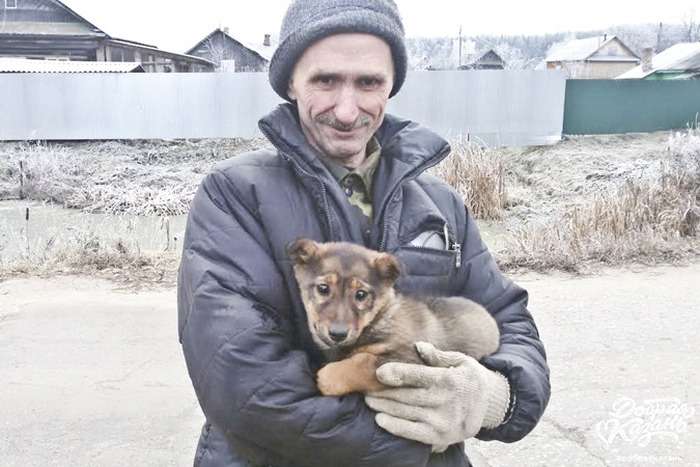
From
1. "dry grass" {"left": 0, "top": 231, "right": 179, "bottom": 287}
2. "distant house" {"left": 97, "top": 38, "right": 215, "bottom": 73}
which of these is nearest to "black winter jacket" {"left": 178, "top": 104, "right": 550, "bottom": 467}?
"dry grass" {"left": 0, "top": 231, "right": 179, "bottom": 287}

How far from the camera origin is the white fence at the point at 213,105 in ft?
63.0

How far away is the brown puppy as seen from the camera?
216 cm

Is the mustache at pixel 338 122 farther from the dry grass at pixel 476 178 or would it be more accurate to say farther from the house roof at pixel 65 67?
the house roof at pixel 65 67

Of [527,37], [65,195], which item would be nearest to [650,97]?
[65,195]

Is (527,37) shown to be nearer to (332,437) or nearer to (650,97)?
(650,97)

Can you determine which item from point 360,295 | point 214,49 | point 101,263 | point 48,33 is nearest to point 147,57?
point 48,33

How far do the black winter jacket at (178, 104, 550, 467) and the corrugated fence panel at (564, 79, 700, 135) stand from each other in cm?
1916

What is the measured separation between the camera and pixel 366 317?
2.39 metres

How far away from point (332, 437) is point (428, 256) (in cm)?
74

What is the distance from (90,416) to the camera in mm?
4605

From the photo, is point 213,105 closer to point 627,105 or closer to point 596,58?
point 627,105

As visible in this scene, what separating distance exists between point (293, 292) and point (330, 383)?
0.35 m


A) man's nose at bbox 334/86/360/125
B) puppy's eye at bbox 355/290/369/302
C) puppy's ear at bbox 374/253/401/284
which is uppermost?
man's nose at bbox 334/86/360/125

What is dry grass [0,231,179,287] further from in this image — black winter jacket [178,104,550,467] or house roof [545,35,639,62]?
house roof [545,35,639,62]
